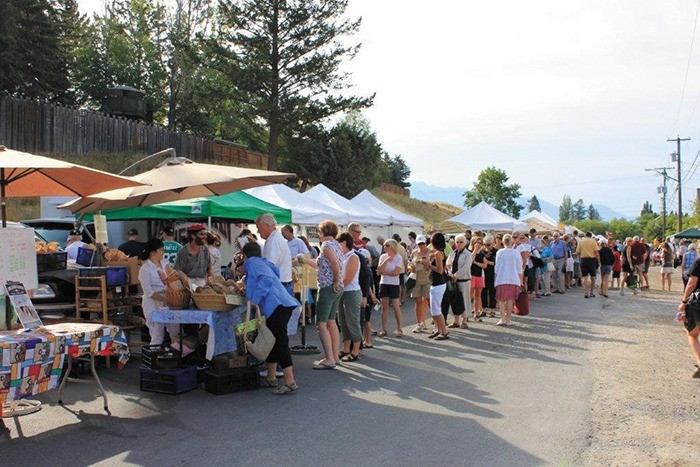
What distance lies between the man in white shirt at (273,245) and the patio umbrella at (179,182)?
126 centimetres

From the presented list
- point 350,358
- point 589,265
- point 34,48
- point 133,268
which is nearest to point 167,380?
point 133,268

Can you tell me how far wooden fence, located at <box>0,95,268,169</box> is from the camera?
83.9 feet

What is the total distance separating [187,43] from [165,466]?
28.5 meters

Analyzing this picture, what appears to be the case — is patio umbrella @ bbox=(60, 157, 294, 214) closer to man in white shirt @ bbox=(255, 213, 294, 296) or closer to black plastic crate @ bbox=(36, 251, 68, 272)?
black plastic crate @ bbox=(36, 251, 68, 272)

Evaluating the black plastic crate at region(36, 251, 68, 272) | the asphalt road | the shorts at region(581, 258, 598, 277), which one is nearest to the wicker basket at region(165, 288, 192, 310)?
the asphalt road

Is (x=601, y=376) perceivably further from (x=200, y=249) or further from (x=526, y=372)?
(x=200, y=249)

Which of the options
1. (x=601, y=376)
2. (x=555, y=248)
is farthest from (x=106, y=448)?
(x=555, y=248)

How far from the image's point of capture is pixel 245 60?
2972cm

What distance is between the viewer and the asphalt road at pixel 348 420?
5020mm

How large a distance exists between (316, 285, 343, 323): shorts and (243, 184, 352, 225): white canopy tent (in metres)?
7.41

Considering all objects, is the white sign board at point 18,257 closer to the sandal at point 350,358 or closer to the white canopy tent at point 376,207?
the sandal at point 350,358

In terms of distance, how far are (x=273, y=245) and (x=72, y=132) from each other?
2335 cm

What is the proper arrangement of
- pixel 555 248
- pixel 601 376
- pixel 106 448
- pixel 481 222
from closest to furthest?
pixel 106 448 → pixel 601 376 → pixel 555 248 → pixel 481 222

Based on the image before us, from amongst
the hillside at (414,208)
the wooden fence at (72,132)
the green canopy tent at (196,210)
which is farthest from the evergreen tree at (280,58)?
the hillside at (414,208)
